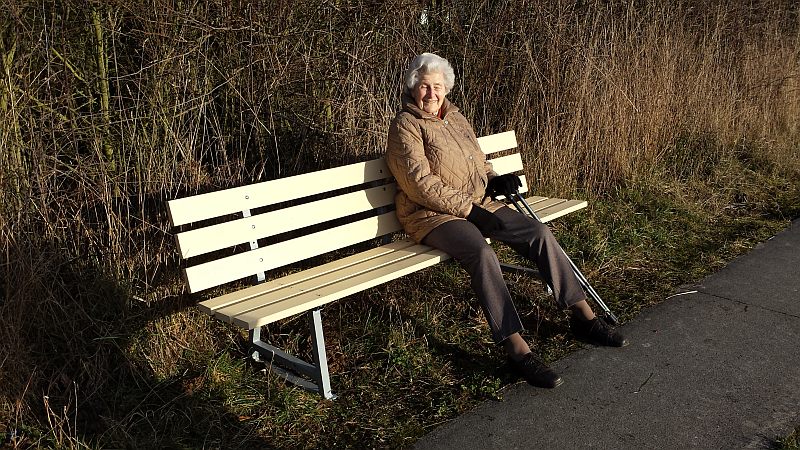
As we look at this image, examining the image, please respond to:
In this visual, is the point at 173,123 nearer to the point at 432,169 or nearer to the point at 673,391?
the point at 432,169

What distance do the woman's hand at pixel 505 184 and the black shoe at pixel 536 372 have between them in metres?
0.99

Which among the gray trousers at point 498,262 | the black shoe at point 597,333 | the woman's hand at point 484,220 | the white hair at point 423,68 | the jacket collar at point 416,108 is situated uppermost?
the white hair at point 423,68

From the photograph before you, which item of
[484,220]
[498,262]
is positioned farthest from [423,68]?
[498,262]

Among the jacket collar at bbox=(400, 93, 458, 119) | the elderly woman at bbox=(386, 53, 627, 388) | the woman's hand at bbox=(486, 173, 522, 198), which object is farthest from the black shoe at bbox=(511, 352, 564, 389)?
the jacket collar at bbox=(400, 93, 458, 119)

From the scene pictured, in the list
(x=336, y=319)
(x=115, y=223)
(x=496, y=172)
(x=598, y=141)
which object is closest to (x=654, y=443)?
(x=336, y=319)

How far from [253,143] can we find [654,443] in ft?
8.26

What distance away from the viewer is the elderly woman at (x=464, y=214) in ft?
11.3

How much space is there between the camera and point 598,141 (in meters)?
5.79

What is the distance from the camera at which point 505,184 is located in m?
4.04

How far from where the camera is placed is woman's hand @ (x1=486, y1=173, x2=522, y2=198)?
159 inches

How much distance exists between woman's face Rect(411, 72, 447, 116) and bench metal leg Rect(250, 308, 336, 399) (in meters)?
1.29

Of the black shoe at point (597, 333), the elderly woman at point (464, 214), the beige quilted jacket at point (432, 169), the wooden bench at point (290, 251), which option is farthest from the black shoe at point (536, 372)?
the beige quilted jacket at point (432, 169)

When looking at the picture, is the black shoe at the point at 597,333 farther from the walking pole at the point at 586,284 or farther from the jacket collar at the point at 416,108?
the jacket collar at the point at 416,108

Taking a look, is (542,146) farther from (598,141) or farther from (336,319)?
(336,319)
